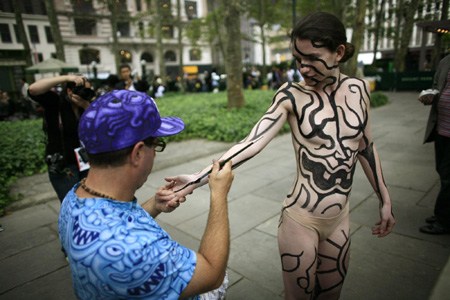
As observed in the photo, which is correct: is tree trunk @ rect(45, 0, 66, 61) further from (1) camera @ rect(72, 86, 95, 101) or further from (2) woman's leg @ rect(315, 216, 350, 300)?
(2) woman's leg @ rect(315, 216, 350, 300)

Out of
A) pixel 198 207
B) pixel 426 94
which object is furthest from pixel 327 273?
pixel 198 207

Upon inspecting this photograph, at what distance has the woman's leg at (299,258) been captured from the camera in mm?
1610

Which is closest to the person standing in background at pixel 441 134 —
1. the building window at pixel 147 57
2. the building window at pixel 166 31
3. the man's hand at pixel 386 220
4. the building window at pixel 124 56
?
the man's hand at pixel 386 220

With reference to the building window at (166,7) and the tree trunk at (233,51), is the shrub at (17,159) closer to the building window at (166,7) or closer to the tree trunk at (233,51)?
the tree trunk at (233,51)

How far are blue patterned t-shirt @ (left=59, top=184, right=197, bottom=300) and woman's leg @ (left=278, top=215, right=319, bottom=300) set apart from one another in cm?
73

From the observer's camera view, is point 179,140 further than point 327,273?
Yes

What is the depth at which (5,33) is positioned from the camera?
3719 mm

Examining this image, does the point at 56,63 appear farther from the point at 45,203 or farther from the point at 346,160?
the point at 346,160

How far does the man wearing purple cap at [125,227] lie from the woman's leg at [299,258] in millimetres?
585

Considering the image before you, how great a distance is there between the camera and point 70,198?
1202 millimetres

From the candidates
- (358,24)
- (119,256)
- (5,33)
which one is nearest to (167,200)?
(119,256)

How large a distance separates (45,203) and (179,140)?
441 centimetres

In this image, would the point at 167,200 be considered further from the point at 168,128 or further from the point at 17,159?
the point at 17,159

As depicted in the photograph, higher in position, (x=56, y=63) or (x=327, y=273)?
(x=56, y=63)
